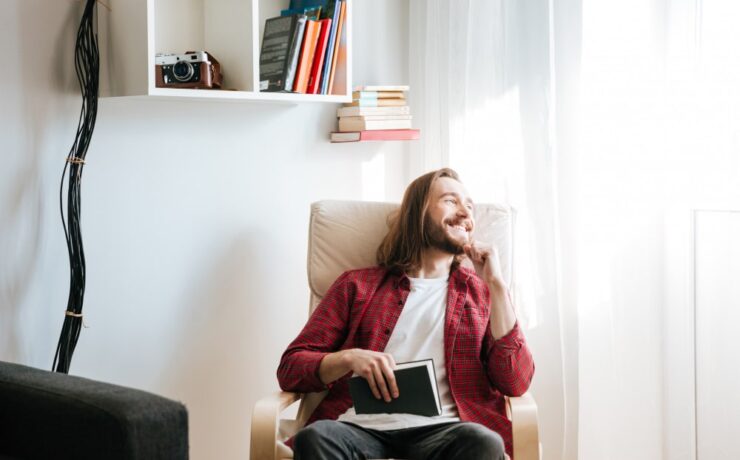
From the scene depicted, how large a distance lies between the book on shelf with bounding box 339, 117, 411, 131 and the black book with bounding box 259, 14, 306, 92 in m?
0.36

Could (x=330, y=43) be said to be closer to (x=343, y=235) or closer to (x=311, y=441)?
(x=343, y=235)

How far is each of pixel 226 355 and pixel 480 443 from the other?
1.02 meters

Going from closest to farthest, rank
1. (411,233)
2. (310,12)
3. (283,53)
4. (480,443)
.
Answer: (480,443)
(411,233)
(283,53)
(310,12)

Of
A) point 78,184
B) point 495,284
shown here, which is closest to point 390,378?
point 495,284

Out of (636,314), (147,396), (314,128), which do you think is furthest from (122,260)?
(636,314)

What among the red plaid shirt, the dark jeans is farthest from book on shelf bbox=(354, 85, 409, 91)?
the dark jeans

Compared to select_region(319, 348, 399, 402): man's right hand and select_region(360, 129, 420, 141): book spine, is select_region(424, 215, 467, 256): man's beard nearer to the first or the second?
select_region(319, 348, 399, 402): man's right hand

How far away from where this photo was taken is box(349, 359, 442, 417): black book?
2090 millimetres

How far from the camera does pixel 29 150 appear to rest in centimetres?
222

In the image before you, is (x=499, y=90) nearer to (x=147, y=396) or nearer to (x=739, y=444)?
(x=739, y=444)

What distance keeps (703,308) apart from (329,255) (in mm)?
1039

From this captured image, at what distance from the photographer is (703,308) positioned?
253 centimetres

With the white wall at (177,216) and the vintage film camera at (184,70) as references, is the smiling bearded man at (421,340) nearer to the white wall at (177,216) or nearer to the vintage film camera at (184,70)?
the white wall at (177,216)

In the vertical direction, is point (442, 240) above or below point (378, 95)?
below
